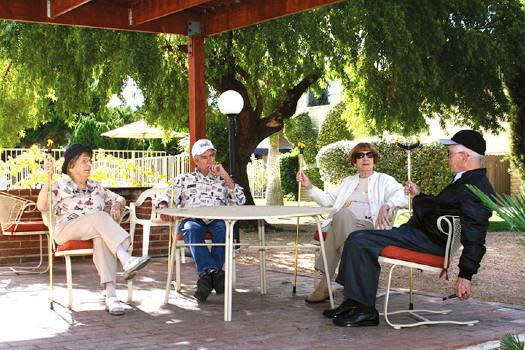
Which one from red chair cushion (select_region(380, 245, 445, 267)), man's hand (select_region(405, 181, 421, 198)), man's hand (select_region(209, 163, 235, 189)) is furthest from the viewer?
man's hand (select_region(209, 163, 235, 189))

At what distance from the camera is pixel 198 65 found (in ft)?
25.7

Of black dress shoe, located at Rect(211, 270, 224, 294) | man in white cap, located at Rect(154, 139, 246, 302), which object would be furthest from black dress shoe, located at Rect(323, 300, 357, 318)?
man in white cap, located at Rect(154, 139, 246, 302)

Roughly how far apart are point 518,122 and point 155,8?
8.42 m

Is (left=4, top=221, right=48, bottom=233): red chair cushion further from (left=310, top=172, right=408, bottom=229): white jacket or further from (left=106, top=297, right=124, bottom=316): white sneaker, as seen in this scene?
(left=310, top=172, right=408, bottom=229): white jacket

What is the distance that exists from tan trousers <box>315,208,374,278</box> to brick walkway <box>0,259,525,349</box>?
1.07 ft

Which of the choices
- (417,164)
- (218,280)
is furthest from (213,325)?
(417,164)

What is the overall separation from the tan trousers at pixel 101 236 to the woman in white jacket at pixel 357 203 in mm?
1426

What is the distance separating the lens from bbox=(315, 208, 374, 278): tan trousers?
5.40 meters

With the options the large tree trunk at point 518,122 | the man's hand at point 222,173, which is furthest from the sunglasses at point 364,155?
the large tree trunk at point 518,122

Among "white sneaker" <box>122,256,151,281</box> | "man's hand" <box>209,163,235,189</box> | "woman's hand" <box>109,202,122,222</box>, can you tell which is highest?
"man's hand" <box>209,163,235,189</box>

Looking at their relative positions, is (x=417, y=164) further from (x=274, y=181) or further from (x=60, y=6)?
(x=60, y=6)

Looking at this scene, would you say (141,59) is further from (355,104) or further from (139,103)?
(355,104)

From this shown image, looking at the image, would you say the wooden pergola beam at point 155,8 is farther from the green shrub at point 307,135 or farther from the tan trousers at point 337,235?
the green shrub at point 307,135

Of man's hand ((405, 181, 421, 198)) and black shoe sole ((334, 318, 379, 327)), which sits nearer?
black shoe sole ((334, 318, 379, 327))
